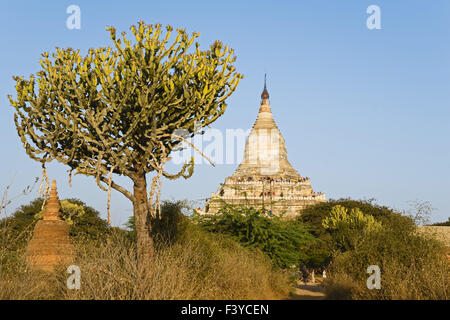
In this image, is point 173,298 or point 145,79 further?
point 145,79

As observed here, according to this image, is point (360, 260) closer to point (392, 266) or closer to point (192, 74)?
point (392, 266)

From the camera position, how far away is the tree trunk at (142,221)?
1409cm

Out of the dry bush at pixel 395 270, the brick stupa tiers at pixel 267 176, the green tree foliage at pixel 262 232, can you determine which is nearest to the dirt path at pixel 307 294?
the green tree foliage at pixel 262 232

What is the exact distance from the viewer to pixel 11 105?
1525cm

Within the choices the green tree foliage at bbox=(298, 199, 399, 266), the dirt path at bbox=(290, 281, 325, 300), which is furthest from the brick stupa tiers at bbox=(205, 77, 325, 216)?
the dirt path at bbox=(290, 281, 325, 300)

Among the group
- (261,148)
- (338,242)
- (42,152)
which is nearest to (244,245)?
(42,152)

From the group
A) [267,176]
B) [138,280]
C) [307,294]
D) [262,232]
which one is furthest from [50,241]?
[267,176]

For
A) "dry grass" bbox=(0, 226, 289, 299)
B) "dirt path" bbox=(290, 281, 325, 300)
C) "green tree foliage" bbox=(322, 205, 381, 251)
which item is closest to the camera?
"dry grass" bbox=(0, 226, 289, 299)

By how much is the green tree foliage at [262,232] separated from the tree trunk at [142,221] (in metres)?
9.00

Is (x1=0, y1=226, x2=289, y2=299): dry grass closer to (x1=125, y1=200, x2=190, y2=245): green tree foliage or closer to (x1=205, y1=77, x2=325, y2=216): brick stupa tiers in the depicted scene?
(x1=125, y1=200, x2=190, y2=245): green tree foliage

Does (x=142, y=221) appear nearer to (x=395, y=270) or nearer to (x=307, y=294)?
(x=395, y=270)

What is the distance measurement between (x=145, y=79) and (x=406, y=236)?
34.7 ft

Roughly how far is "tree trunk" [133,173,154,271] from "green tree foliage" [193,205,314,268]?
29.5 ft

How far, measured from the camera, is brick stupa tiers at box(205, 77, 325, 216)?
59.4 metres
